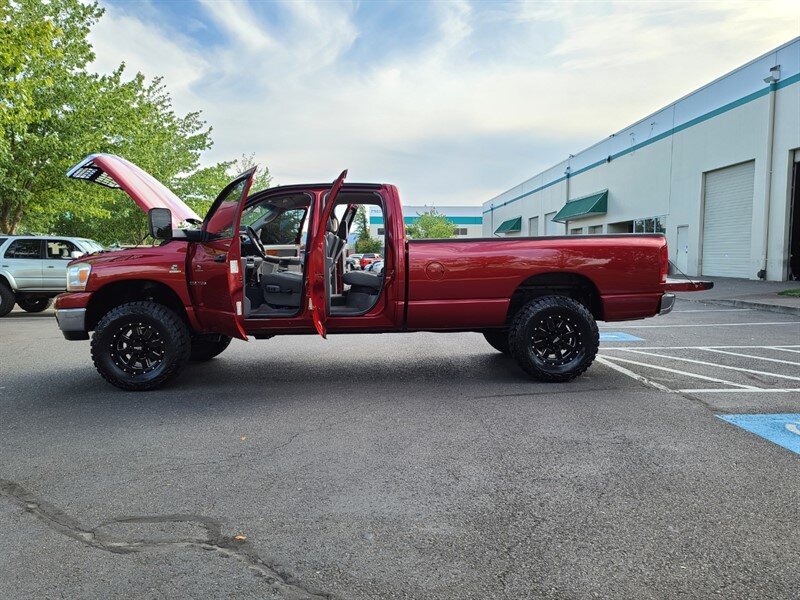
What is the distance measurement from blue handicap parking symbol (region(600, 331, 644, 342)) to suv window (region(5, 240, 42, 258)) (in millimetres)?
12434

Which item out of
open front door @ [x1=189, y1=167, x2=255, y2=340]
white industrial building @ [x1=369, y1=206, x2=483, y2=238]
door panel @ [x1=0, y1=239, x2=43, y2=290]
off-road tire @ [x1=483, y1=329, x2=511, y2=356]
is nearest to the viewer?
open front door @ [x1=189, y1=167, x2=255, y2=340]

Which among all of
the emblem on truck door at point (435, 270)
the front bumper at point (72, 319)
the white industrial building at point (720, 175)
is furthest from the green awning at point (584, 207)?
the front bumper at point (72, 319)

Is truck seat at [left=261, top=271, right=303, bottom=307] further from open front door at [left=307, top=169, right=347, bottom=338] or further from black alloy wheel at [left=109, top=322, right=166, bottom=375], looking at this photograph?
black alloy wheel at [left=109, top=322, right=166, bottom=375]

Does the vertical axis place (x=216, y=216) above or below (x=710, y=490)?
above

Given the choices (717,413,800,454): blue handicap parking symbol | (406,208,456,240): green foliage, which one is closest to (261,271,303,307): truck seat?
(717,413,800,454): blue handicap parking symbol

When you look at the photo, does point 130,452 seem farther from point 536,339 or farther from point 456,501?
point 536,339

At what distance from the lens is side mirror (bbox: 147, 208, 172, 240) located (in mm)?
5467

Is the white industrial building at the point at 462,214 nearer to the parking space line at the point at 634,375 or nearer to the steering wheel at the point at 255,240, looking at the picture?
the parking space line at the point at 634,375

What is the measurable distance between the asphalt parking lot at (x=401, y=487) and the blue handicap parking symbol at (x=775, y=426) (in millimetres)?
30

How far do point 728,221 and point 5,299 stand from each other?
74.5 feet

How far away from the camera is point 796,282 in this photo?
60.5 feet

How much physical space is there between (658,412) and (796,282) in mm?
17004

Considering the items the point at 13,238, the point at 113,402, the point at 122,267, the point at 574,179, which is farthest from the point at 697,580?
the point at 574,179

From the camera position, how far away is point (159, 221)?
216 inches
